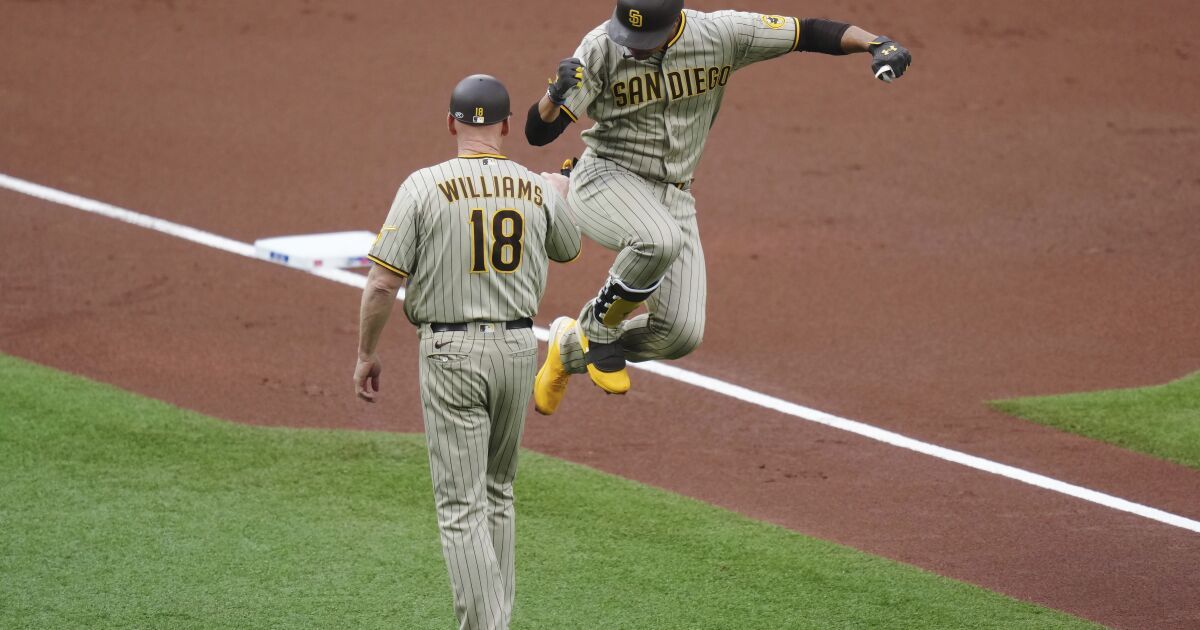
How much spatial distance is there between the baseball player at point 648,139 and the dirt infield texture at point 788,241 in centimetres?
117

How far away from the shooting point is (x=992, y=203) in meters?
12.0

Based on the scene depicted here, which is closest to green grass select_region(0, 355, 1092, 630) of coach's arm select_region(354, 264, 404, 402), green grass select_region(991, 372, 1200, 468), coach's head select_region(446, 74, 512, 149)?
coach's arm select_region(354, 264, 404, 402)

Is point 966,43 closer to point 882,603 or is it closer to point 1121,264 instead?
point 1121,264

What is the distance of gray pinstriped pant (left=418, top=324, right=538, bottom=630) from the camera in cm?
500

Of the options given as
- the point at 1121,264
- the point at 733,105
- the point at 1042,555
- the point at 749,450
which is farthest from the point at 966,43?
the point at 1042,555

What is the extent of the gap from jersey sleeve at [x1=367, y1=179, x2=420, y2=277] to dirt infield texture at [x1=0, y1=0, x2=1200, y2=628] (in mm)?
2729

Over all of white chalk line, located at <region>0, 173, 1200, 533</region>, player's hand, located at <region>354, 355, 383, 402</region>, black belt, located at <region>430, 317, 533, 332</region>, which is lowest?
white chalk line, located at <region>0, 173, 1200, 533</region>

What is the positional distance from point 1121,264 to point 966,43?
5.29 meters

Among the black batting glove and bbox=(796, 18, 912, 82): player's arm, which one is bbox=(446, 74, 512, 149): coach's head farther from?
bbox=(796, 18, 912, 82): player's arm

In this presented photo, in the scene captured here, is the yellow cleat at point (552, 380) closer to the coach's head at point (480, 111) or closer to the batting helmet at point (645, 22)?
the batting helmet at point (645, 22)

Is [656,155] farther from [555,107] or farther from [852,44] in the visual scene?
Answer: [852,44]

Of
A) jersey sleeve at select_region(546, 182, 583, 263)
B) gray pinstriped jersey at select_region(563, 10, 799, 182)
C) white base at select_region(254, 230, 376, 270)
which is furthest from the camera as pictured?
white base at select_region(254, 230, 376, 270)

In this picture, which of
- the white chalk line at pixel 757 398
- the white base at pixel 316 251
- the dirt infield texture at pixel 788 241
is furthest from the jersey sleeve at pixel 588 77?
the white base at pixel 316 251

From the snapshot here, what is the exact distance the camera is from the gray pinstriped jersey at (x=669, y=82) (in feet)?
19.8
